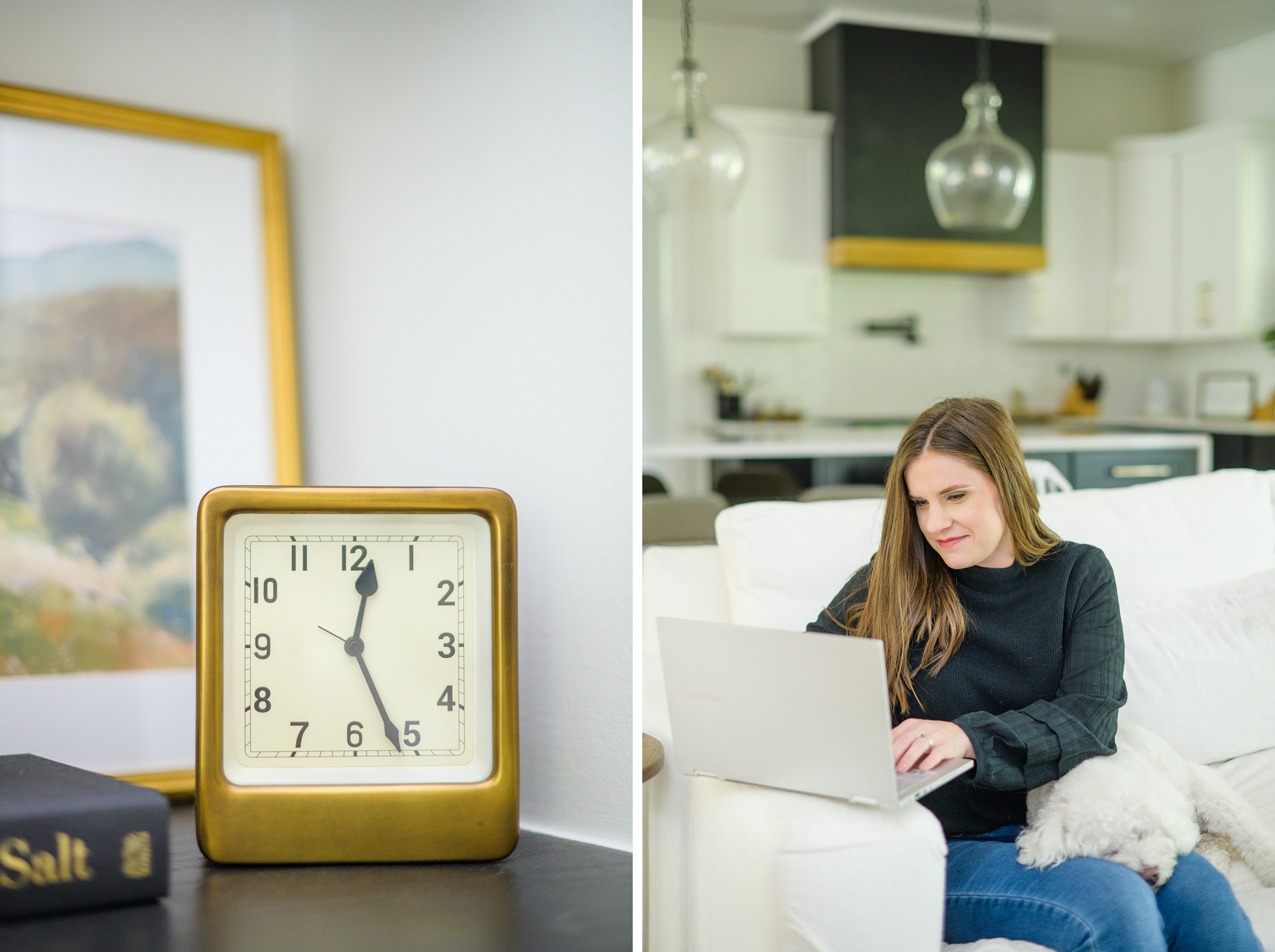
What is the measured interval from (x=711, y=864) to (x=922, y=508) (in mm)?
358

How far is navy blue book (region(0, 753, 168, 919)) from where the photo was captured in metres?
0.70

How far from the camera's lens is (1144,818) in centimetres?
79

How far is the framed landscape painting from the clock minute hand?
299 millimetres

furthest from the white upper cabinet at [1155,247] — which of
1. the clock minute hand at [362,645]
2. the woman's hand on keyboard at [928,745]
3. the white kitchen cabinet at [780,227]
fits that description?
the clock minute hand at [362,645]

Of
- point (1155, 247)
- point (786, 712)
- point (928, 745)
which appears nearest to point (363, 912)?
point (786, 712)

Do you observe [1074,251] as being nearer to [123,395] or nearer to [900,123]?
[900,123]

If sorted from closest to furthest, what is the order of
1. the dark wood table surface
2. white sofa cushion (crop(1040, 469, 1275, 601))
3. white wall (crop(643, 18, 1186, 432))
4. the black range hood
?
the dark wood table surface
white sofa cushion (crop(1040, 469, 1275, 601))
the black range hood
white wall (crop(643, 18, 1186, 432))

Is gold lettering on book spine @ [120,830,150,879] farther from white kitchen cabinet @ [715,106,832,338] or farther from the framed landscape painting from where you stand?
white kitchen cabinet @ [715,106,832,338]

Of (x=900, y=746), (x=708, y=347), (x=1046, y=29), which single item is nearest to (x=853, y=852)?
(x=900, y=746)

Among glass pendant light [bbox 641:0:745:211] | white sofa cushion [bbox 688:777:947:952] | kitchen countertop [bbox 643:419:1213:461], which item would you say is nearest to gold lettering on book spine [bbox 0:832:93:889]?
white sofa cushion [bbox 688:777:947:952]

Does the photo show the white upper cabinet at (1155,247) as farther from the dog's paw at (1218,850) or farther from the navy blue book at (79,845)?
the navy blue book at (79,845)

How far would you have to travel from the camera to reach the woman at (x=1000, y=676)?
0.80 meters

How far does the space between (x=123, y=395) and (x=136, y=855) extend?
1.58 ft

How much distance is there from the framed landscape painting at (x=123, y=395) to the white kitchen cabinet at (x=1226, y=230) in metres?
1.69
